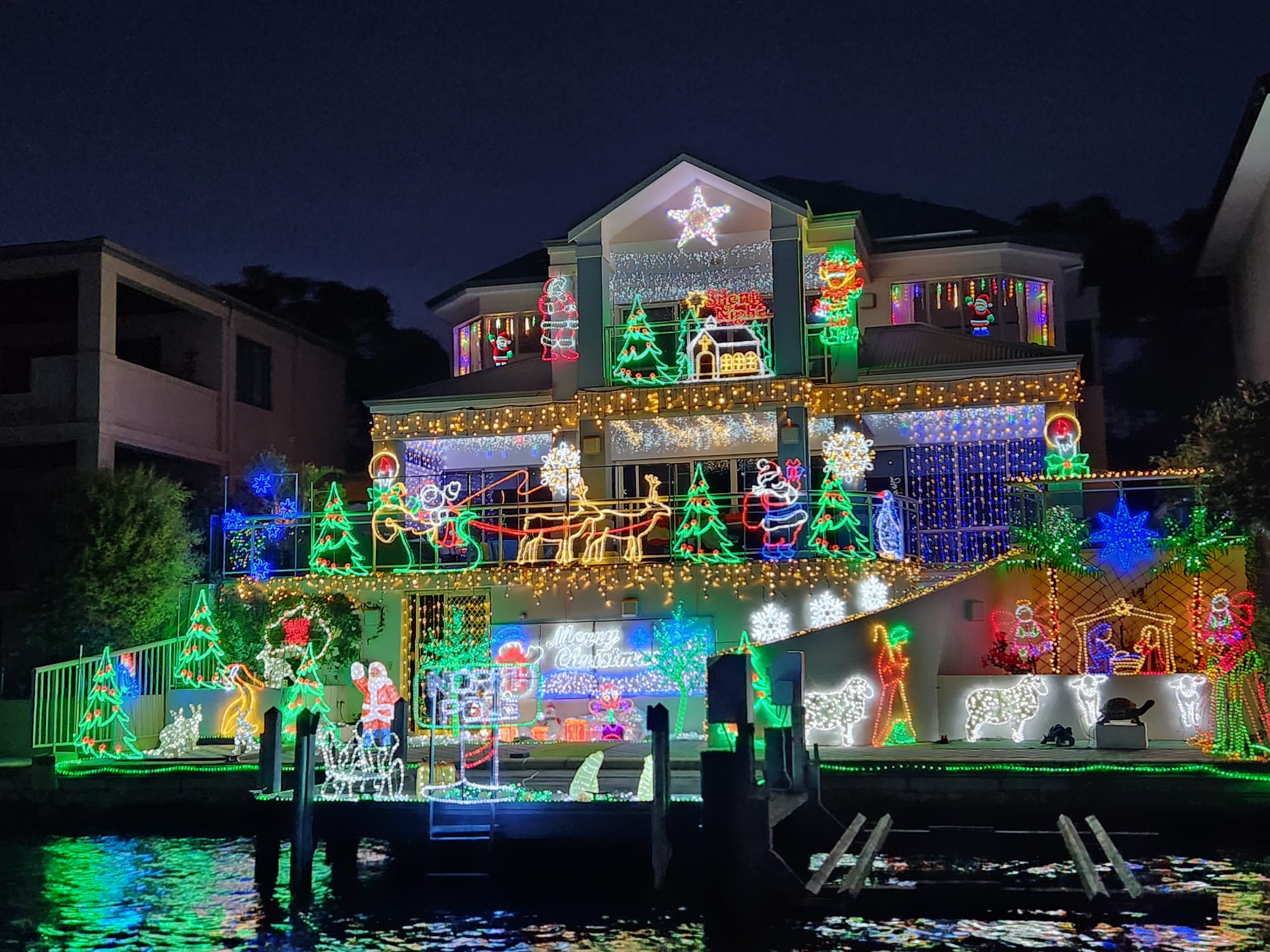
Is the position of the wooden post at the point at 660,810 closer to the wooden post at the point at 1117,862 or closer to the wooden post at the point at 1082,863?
the wooden post at the point at 1082,863

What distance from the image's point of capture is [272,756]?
1847 centimetres

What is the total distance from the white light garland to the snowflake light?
3.42 metres

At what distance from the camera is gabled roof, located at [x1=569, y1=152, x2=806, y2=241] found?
2731cm

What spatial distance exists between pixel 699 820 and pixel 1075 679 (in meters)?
8.02

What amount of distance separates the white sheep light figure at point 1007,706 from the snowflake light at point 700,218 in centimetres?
1068

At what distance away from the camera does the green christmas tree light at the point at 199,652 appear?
2581 cm

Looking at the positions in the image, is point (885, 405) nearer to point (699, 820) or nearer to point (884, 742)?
point (884, 742)

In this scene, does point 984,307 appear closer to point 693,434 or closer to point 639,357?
point 693,434

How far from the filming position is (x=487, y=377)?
100ft

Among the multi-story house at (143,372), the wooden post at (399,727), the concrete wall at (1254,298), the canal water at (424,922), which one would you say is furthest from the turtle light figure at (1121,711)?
the multi-story house at (143,372)

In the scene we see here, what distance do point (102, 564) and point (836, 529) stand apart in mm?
12804

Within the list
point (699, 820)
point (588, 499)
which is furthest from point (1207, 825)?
point (588, 499)

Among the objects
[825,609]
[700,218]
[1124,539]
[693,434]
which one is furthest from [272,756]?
[700,218]

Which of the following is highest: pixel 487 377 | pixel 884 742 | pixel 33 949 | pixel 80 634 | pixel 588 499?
pixel 487 377
